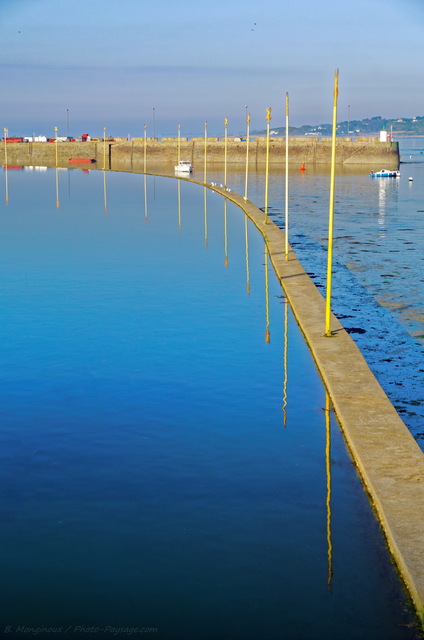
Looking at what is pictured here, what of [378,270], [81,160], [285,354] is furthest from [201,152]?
[285,354]

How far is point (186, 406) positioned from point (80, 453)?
9.58 feet

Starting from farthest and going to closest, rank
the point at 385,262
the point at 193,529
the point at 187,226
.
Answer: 1. the point at 187,226
2. the point at 385,262
3. the point at 193,529

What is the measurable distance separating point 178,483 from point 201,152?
14827 cm

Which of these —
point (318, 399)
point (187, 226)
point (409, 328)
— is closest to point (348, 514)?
point (318, 399)

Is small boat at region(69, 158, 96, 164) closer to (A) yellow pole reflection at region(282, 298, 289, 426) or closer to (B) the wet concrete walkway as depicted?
(A) yellow pole reflection at region(282, 298, 289, 426)

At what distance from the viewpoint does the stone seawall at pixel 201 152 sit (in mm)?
152750

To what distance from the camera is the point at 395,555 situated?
10.4 meters

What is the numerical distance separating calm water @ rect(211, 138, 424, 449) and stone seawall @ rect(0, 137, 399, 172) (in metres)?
67.4

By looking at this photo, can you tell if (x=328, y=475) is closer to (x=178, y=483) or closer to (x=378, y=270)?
(x=178, y=483)

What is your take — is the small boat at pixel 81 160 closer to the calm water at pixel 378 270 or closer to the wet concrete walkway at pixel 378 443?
the calm water at pixel 378 270

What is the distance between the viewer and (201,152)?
518 feet

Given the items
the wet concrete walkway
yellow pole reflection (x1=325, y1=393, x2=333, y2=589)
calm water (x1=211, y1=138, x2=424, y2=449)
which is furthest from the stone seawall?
yellow pole reflection (x1=325, y1=393, x2=333, y2=589)

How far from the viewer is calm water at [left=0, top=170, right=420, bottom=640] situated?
947 centimetres

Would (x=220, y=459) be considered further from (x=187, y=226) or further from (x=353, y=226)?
(x=353, y=226)
